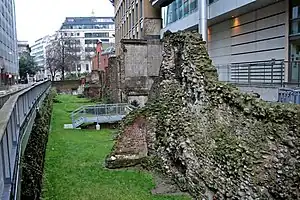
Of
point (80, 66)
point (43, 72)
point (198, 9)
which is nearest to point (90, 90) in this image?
point (198, 9)

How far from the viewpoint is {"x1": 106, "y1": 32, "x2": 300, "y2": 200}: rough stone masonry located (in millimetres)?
8539

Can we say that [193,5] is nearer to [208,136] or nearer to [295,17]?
[295,17]

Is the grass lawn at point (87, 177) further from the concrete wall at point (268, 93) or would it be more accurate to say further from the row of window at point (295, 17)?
the row of window at point (295, 17)

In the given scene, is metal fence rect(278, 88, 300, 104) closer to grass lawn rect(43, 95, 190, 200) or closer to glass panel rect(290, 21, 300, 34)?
grass lawn rect(43, 95, 190, 200)

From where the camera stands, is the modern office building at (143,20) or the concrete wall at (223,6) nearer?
the concrete wall at (223,6)

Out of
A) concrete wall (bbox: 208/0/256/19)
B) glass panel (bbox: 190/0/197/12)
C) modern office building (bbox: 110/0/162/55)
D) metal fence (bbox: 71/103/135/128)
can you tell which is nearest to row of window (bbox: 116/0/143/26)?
modern office building (bbox: 110/0/162/55)

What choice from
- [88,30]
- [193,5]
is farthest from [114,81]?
[88,30]

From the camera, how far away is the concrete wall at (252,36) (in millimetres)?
17859

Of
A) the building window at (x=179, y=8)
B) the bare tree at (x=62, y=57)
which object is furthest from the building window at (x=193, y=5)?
the bare tree at (x=62, y=57)

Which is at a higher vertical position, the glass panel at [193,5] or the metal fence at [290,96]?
the glass panel at [193,5]

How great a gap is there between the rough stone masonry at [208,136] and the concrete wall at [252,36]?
6.67 m

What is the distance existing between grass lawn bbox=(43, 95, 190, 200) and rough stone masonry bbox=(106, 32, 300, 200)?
0.98 meters

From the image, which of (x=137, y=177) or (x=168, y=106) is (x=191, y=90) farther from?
(x=137, y=177)

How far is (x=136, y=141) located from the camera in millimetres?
15562
